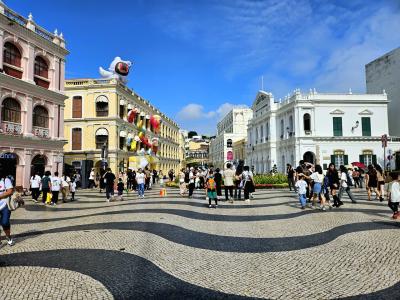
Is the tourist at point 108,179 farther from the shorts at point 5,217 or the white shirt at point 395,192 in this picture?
the white shirt at point 395,192

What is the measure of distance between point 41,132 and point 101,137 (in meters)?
11.8

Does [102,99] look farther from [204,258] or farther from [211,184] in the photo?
[204,258]

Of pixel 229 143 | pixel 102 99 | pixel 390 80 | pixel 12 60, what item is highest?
pixel 390 80

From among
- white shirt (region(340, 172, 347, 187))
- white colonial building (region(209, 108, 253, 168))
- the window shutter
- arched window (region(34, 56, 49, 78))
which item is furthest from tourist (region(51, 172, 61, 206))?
white colonial building (region(209, 108, 253, 168))

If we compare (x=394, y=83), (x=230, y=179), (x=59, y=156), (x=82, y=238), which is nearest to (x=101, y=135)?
(x=59, y=156)

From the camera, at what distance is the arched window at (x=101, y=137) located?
35875 millimetres

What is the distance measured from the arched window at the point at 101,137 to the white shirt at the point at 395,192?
101 ft

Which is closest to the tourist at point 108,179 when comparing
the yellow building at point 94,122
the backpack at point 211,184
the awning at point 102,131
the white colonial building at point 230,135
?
the backpack at point 211,184

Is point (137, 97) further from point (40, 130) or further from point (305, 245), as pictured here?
point (305, 245)

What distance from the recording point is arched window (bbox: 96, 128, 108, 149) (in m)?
35.9

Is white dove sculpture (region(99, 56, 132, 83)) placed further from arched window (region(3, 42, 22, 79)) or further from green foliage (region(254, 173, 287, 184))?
green foliage (region(254, 173, 287, 184))

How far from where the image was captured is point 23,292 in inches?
185

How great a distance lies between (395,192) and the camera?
9.93 m

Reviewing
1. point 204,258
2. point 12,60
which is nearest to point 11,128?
point 12,60
